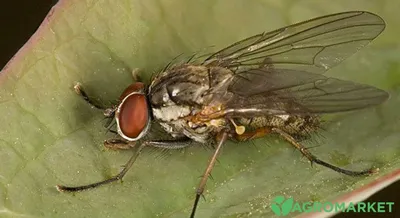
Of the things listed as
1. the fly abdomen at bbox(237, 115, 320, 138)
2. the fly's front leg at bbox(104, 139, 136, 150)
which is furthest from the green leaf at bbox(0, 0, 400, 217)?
the fly abdomen at bbox(237, 115, 320, 138)

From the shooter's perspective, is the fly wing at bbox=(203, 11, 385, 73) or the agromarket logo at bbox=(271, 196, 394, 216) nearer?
the agromarket logo at bbox=(271, 196, 394, 216)

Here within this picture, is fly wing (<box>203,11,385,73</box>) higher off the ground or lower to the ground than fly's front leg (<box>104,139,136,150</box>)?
higher

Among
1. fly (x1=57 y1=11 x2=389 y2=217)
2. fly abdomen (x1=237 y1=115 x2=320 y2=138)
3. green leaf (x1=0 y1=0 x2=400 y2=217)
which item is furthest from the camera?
fly abdomen (x1=237 y1=115 x2=320 y2=138)

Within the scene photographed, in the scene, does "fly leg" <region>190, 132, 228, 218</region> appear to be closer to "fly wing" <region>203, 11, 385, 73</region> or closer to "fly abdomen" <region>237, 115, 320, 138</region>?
"fly abdomen" <region>237, 115, 320, 138</region>

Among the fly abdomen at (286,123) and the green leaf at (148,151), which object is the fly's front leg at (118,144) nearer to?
the green leaf at (148,151)

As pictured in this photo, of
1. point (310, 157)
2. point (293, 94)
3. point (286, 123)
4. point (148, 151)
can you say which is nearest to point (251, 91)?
point (293, 94)

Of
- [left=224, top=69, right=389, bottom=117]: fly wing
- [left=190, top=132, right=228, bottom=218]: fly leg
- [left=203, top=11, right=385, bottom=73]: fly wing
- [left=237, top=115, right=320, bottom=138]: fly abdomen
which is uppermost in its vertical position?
[left=203, top=11, right=385, bottom=73]: fly wing

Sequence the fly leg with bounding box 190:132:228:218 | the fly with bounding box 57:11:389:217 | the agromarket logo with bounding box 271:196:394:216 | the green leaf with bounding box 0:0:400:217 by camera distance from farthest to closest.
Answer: the fly with bounding box 57:11:389:217 < the fly leg with bounding box 190:132:228:218 < the green leaf with bounding box 0:0:400:217 < the agromarket logo with bounding box 271:196:394:216

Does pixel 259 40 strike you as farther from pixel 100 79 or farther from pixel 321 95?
pixel 100 79
